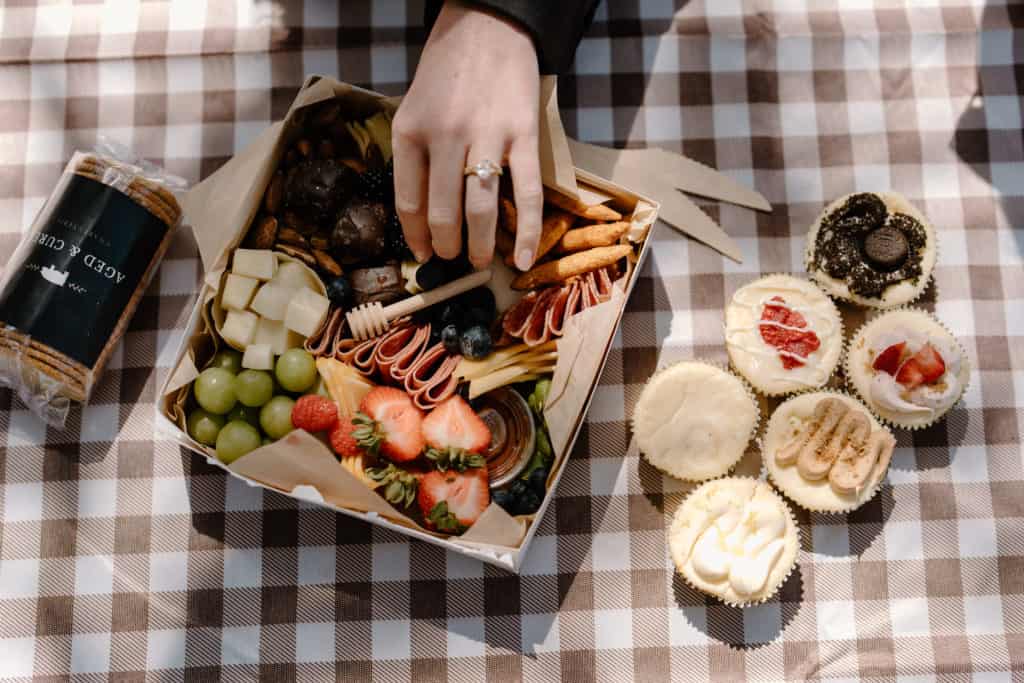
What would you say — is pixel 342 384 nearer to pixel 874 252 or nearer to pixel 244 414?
pixel 244 414

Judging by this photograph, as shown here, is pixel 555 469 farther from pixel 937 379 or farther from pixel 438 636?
pixel 937 379

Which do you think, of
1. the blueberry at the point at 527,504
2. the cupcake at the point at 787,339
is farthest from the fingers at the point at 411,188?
the cupcake at the point at 787,339

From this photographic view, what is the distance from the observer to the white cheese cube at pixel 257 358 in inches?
62.5

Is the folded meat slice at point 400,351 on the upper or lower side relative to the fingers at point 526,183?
lower

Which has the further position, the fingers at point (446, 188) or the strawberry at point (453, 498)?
the strawberry at point (453, 498)

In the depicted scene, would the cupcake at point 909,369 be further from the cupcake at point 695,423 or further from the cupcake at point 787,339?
the cupcake at point 695,423

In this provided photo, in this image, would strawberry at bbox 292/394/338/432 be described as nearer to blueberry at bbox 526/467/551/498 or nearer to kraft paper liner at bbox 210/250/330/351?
kraft paper liner at bbox 210/250/330/351

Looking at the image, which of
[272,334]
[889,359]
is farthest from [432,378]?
[889,359]

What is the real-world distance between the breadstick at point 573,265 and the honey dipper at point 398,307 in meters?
0.09

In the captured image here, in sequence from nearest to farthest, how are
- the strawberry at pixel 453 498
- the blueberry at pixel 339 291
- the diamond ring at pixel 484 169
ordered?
the diamond ring at pixel 484 169 → the strawberry at pixel 453 498 → the blueberry at pixel 339 291

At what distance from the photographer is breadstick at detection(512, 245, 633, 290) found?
5.16 ft

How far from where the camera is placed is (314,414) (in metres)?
1.54

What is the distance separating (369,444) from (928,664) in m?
1.10

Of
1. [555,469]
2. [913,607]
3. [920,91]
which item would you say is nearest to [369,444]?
[555,469]
